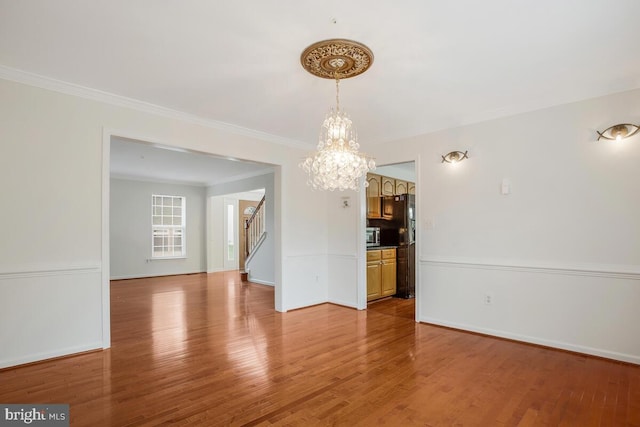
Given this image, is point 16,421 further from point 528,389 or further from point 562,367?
point 562,367

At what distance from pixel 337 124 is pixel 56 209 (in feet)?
9.42

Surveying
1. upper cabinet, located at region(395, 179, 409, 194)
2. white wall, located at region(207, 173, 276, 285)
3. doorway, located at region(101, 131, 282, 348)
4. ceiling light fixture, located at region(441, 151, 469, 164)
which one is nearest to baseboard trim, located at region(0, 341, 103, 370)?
doorway, located at region(101, 131, 282, 348)

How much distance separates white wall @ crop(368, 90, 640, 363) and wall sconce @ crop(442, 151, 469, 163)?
70 mm

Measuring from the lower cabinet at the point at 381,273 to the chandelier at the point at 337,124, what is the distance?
8.79 feet

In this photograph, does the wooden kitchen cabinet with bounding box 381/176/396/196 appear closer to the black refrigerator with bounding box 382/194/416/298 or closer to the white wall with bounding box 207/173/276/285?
the black refrigerator with bounding box 382/194/416/298

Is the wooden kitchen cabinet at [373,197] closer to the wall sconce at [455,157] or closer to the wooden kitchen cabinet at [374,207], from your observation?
the wooden kitchen cabinet at [374,207]

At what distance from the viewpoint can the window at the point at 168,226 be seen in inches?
358

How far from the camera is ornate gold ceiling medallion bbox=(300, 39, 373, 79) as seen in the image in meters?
2.47

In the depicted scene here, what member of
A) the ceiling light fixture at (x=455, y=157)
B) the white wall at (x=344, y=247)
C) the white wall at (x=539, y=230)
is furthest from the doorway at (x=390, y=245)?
the ceiling light fixture at (x=455, y=157)

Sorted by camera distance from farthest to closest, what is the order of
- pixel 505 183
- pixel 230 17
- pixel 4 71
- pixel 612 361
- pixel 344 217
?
pixel 344 217 → pixel 505 183 → pixel 612 361 → pixel 4 71 → pixel 230 17

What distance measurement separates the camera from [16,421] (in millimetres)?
2211

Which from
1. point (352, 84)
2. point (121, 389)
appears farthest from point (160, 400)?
point (352, 84)

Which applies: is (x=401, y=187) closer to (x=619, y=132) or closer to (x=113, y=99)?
(x=619, y=132)

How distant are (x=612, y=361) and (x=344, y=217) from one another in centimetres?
363
